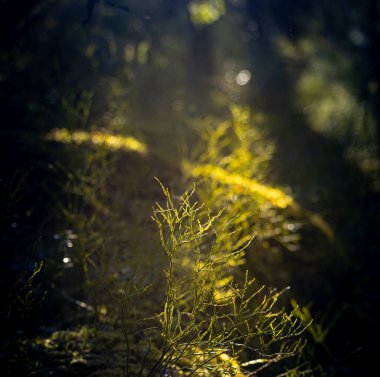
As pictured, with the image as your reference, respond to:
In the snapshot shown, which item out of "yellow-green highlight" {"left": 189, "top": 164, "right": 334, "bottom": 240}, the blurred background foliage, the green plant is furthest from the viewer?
"yellow-green highlight" {"left": 189, "top": 164, "right": 334, "bottom": 240}

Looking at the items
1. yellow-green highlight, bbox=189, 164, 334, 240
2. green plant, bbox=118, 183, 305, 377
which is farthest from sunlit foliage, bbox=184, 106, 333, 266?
green plant, bbox=118, 183, 305, 377

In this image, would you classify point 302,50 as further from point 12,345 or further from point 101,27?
point 12,345

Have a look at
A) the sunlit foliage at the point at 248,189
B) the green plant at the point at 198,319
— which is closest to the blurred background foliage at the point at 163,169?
the sunlit foliage at the point at 248,189

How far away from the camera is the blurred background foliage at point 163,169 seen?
3.39 meters

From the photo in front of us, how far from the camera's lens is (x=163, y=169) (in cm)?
545

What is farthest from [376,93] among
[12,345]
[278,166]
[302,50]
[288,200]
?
[12,345]

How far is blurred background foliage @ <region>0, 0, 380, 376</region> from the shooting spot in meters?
3.39

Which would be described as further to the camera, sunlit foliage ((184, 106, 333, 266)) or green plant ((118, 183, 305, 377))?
sunlit foliage ((184, 106, 333, 266))

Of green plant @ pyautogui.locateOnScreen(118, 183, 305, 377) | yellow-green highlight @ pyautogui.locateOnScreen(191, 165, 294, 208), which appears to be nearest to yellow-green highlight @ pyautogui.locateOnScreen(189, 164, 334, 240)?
yellow-green highlight @ pyautogui.locateOnScreen(191, 165, 294, 208)

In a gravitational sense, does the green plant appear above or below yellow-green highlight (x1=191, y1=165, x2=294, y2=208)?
above

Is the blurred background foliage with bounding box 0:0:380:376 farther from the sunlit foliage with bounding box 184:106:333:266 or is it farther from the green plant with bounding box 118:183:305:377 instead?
the green plant with bounding box 118:183:305:377

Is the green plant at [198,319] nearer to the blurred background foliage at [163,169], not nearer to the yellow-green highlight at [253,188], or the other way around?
the blurred background foliage at [163,169]

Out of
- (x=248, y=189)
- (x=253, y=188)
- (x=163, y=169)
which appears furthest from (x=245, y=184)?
(x=163, y=169)

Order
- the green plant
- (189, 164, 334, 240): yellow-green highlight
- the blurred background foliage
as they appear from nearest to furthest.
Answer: the green plant → the blurred background foliage → (189, 164, 334, 240): yellow-green highlight
